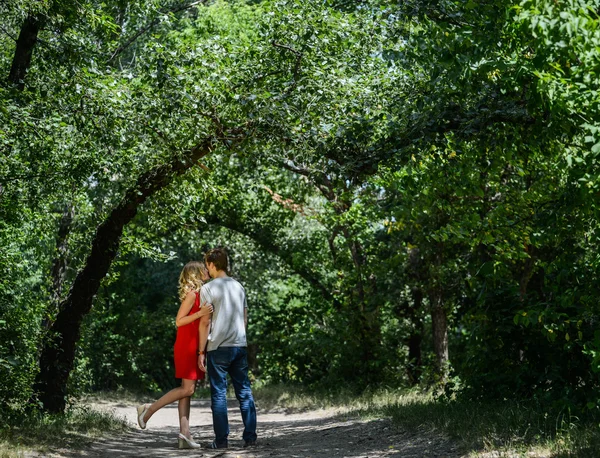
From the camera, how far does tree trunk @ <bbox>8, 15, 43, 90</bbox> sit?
9.54 m

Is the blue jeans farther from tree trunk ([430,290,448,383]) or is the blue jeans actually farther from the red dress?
tree trunk ([430,290,448,383])

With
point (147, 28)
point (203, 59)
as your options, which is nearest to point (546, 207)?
point (203, 59)

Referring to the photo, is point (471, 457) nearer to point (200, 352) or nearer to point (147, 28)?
point (200, 352)

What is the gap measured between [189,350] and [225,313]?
2.06ft

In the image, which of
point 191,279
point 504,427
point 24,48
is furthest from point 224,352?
point 24,48

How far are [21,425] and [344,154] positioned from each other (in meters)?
5.07

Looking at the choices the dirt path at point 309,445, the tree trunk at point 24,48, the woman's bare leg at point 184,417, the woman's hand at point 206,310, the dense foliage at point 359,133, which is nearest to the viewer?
the dense foliage at point 359,133

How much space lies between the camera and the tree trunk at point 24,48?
31.3ft

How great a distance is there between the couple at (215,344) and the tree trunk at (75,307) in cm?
301

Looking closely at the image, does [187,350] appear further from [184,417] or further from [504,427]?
[504,427]

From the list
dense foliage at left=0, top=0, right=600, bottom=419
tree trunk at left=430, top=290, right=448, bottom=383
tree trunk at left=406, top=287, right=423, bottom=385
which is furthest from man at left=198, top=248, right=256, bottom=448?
tree trunk at left=406, top=287, right=423, bottom=385

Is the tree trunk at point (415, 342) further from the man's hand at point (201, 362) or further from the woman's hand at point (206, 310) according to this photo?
the woman's hand at point (206, 310)

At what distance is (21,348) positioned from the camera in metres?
10.7

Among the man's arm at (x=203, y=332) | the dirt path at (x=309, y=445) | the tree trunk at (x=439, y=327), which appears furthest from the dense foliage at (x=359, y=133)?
the tree trunk at (x=439, y=327)
